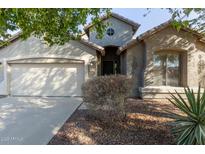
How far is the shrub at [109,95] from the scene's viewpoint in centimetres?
735

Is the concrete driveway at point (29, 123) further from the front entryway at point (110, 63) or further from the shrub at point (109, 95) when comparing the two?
the front entryway at point (110, 63)

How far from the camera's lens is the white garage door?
14.5 m

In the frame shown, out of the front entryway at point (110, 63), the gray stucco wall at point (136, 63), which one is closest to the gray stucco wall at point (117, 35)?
the front entryway at point (110, 63)

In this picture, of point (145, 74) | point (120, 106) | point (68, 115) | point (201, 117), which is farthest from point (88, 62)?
point (201, 117)

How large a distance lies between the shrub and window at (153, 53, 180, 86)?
637 centimetres

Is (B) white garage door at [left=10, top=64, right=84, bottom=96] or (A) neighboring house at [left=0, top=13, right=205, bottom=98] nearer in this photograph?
(A) neighboring house at [left=0, top=13, right=205, bottom=98]

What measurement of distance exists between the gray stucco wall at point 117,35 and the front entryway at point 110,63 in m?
0.72

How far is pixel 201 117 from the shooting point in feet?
17.5

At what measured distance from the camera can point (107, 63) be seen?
16.2 metres

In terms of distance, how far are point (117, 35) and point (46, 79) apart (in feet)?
21.3

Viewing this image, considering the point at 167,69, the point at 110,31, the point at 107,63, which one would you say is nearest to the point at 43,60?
the point at 107,63

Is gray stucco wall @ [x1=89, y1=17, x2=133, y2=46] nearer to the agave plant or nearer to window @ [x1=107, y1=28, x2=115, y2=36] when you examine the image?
window @ [x1=107, y1=28, x2=115, y2=36]

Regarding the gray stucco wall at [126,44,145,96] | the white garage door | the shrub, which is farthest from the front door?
the shrub

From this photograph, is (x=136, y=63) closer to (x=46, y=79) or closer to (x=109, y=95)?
(x=46, y=79)
